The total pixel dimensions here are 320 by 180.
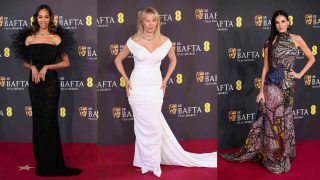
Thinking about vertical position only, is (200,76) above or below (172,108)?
above

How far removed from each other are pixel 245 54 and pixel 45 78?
108 inches

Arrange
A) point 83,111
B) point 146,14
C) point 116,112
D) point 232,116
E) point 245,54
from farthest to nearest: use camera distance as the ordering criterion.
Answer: point 83,111
point 232,116
point 245,54
point 116,112
point 146,14

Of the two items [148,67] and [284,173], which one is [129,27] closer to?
[148,67]

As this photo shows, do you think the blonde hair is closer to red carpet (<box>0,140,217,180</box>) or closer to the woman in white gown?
the woman in white gown

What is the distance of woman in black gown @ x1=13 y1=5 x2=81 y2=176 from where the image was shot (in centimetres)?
441

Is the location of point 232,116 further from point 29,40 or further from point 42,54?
point 29,40

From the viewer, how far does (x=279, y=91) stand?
14.8ft

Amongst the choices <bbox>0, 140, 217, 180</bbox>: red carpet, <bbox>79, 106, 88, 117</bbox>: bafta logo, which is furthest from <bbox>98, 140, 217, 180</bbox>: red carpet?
<bbox>79, 106, 88, 117</bbox>: bafta logo

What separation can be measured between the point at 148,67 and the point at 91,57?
1.36m

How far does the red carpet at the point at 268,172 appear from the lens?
4.38 m

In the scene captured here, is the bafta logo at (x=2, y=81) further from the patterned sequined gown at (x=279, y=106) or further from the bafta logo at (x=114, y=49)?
the patterned sequined gown at (x=279, y=106)

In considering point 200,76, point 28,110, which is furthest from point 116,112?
point 28,110

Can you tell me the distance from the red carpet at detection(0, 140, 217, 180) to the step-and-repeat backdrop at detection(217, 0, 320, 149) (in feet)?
1.64

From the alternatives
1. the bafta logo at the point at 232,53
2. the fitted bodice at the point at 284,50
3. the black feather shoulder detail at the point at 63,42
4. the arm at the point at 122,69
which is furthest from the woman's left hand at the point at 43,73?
the fitted bodice at the point at 284,50
